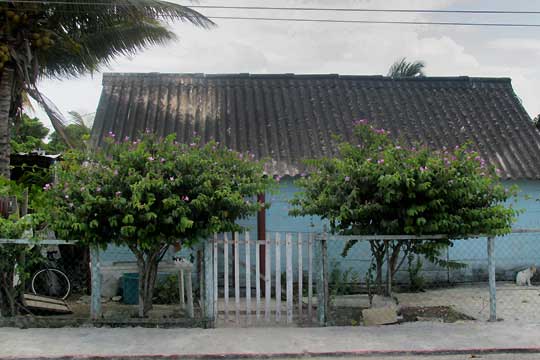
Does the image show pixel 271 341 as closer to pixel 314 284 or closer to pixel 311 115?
pixel 314 284

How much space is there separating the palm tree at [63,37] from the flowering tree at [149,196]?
368 centimetres

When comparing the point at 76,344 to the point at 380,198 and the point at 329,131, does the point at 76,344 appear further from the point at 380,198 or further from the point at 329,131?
the point at 329,131

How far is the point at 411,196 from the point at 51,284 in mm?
6231

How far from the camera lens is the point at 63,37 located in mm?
11328

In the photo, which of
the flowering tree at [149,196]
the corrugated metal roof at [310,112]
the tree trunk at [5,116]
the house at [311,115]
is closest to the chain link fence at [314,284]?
the flowering tree at [149,196]

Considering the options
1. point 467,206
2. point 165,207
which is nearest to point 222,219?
point 165,207

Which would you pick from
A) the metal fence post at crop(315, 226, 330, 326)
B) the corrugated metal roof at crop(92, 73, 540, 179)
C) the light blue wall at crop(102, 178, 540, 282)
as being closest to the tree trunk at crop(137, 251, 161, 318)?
the metal fence post at crop(315, 226, 330, 326)

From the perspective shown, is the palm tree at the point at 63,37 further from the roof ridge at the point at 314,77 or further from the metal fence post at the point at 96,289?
the metal fence post at the point at 96,289

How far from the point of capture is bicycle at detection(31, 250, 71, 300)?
974cm

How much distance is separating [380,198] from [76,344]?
439 centimetres

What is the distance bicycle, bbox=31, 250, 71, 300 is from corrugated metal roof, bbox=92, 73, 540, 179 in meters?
2.98

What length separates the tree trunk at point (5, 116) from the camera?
33.8 feet

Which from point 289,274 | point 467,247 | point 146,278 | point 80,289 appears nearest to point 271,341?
point 289,274

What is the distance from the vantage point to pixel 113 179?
24.1 feet
